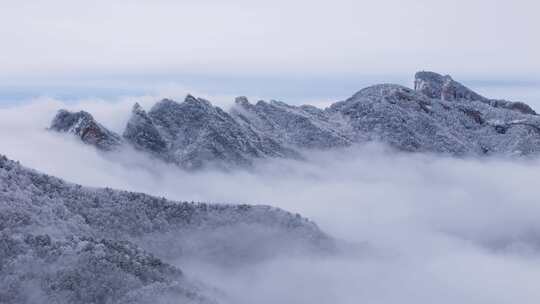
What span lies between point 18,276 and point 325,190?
147 m

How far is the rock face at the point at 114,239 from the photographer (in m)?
57.1

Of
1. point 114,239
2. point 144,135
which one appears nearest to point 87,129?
point 144,135

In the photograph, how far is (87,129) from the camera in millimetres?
174375

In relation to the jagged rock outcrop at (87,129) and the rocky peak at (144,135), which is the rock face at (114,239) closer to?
the jagged rock outcrop at (87,129)

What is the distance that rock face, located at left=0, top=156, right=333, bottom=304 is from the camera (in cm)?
5706

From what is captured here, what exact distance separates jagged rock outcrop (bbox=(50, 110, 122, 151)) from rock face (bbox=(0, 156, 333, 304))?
8937 cm

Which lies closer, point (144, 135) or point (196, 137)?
point (144, 135)

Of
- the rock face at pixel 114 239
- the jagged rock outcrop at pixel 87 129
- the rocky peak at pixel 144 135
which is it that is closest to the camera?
the rock face at pixel 114 239

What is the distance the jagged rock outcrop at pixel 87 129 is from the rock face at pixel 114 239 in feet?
293

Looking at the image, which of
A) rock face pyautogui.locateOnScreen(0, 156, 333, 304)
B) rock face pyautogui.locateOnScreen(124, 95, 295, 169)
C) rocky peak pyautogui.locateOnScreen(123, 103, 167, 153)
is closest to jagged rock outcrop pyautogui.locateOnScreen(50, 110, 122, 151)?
rocky peak pyautogui.locateOnScreen(123, 103, 167, 153)

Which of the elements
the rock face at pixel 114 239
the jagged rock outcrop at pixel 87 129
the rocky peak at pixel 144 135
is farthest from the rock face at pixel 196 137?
the rock face at pixel 114 239

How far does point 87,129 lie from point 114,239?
104007 mm

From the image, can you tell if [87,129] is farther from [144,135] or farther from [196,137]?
[196,137]

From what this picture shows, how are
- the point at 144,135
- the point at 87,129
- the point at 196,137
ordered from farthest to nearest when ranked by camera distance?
1. the point at 196,137
2. the point at 144,135
3. the point at 87,129
